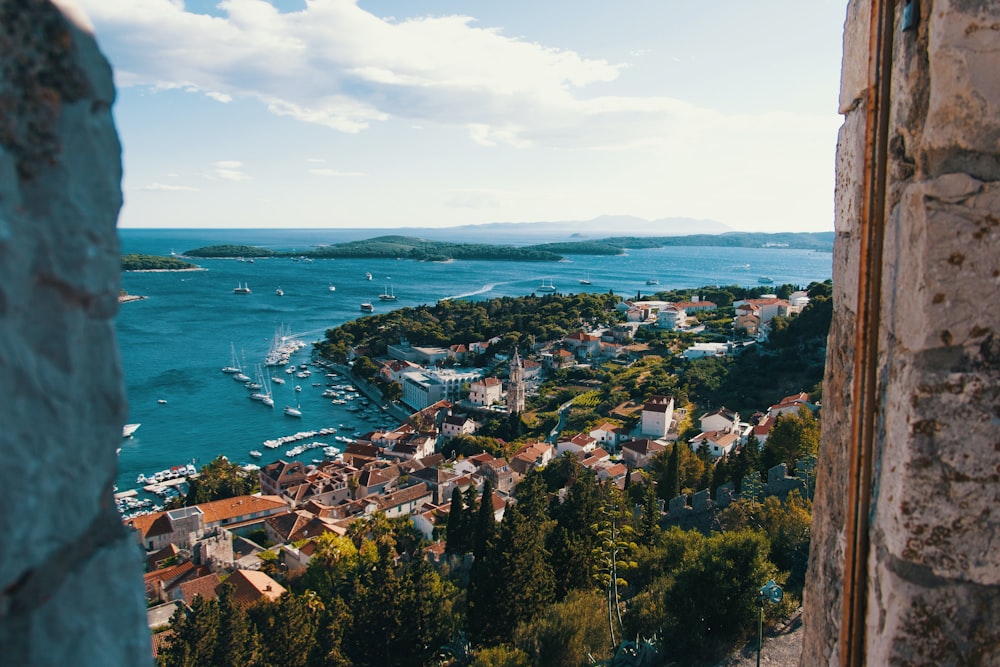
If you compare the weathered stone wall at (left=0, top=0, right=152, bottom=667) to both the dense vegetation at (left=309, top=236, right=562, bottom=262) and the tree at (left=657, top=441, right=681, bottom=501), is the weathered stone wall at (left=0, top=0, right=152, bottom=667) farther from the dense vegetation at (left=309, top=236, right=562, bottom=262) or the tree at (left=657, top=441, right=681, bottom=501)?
the dense vegetation at (left=309, top=236, right=562, bottom=262)

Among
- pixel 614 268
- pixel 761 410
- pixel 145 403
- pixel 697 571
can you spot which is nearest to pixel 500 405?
pixel 761 410

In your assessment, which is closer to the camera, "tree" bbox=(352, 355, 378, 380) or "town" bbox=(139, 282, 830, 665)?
"town" bbox=(139, 282, 830, 665)

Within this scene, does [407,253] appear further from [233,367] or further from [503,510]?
[503,510]

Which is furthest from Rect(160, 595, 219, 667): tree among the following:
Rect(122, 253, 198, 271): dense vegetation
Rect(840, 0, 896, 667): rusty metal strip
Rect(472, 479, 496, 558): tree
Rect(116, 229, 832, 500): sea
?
Rect(122, 253, 198, 271): dense vegetation

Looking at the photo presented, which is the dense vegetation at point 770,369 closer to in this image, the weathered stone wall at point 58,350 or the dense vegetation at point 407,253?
the weathered stone wall at point 58,350

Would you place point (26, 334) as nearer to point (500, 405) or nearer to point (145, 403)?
point (500, 405)
